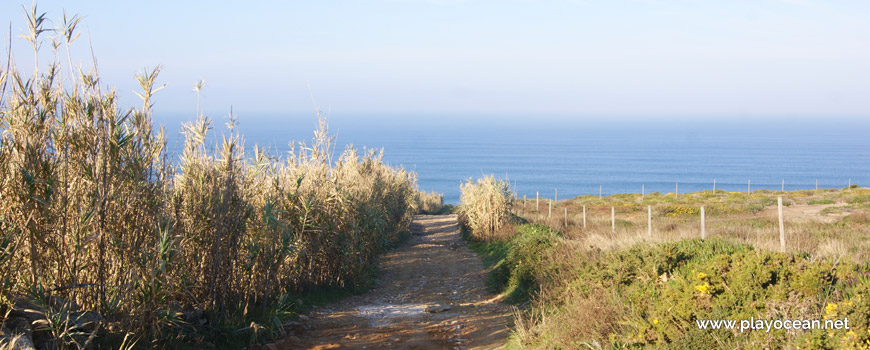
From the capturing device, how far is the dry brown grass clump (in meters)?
18.1

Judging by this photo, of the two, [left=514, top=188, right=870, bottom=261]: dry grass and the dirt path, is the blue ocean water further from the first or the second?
the dirt path

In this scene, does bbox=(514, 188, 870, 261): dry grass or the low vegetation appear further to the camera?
bbox=(514, 188, 870, 261): dry grass

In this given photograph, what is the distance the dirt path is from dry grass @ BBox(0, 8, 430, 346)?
763mm

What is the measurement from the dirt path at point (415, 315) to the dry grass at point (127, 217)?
76cm

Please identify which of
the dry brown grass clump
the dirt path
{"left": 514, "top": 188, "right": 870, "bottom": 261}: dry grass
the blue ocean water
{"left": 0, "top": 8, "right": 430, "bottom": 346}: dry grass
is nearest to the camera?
{"left": 0, "top": 8, "right": 430, "bottom": 346}: dry grass

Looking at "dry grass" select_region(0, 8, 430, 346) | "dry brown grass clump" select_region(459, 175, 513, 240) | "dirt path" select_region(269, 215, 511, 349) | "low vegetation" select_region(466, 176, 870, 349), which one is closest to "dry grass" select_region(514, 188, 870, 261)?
"dry brown grass clump" select_region(459, 175, 513, 240)

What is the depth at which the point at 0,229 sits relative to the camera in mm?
4504

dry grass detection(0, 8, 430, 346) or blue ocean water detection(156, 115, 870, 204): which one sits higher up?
dry grass detection(0, 8, 430, 346)

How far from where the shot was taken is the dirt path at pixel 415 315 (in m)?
7.32

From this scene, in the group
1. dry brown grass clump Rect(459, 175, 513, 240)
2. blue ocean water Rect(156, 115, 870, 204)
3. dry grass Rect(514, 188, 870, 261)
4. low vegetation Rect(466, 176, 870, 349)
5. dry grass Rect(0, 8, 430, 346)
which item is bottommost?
blue ocean water Rect(156, 115, 870, 204)

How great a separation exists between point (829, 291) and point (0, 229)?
7101 millimetres

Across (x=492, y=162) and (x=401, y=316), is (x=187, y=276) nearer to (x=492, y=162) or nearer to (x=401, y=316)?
(x=401, y=316)

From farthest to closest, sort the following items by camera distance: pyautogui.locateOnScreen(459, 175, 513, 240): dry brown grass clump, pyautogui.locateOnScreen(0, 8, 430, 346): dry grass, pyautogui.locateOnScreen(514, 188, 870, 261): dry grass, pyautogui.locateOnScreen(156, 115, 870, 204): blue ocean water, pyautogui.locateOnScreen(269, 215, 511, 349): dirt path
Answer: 1. pyautogui.locateOnScreen(156, 115, 870, 204): blue ocean water
2. pyautogui.locateOnScreen(459, 175, 513, 240): dry brown grass clump
3. pyautogui.locateOnScreen(514, 188, 870, 261): dry grass
4. pyautogui.locateOnScreen(269, 215, 511, 349): dirt path
5. pyautogui.locateOnScreen(0, 8, 430, 346): dry grass

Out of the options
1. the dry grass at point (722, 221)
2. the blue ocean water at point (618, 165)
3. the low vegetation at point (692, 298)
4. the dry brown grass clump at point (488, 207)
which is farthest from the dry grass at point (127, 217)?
the blue ocean water at point (618, 165)
